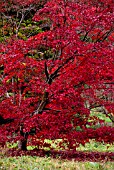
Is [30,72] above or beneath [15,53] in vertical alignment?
beneath

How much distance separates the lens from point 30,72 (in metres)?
13.0

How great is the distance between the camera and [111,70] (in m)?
11.2

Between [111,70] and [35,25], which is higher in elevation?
[35,25]

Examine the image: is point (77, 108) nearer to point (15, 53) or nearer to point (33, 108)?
point (33, 108)

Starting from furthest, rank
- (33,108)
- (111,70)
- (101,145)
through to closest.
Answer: (101,145)
(33,108)
(111,70)

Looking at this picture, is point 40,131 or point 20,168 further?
point 40,131

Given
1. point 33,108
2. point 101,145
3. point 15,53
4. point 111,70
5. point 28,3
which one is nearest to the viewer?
point 15,53

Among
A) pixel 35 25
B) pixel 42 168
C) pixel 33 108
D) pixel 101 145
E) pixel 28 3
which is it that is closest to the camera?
pixel 42 168

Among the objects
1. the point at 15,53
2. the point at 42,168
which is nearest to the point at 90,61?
the point at 15,53

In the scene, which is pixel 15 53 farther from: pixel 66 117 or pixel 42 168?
pixel 42 168

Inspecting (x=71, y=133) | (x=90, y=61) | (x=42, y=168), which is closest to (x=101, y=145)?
(x=71, y=133)

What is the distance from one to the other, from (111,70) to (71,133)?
3.10m

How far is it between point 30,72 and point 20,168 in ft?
21.6

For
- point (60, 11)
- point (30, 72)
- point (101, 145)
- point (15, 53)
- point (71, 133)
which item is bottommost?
point (101, 145)
